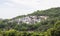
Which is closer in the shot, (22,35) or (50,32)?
(50,32)

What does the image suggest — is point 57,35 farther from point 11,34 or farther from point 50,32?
point 11,34

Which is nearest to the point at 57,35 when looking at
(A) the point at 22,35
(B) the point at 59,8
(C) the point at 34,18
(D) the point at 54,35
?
(D) the point at 54,35

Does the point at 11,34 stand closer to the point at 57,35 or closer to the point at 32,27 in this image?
the point at 57,35

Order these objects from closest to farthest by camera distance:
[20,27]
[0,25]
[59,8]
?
[20,27], [0,25], [59,8]

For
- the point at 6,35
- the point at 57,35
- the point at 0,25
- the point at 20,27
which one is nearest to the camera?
the point at 57,35

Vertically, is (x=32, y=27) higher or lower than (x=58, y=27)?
lower

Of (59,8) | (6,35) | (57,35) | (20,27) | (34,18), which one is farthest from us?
(59,8)

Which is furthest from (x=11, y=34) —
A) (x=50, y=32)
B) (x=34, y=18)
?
(x=34, y=18)

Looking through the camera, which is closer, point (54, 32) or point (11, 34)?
point (54, 32)

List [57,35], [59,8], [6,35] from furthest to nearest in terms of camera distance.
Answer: [59,8], [6,35], [57,35]
